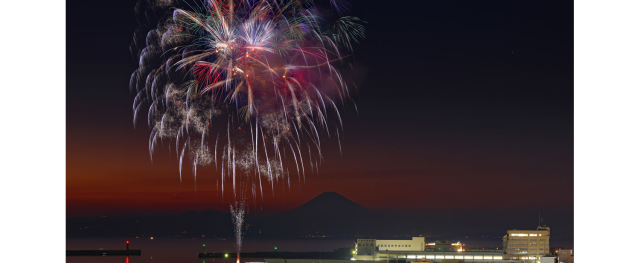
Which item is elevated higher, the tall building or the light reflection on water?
the tall building

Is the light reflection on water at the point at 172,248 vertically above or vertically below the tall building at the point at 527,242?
below

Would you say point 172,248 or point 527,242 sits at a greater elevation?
point 527,242

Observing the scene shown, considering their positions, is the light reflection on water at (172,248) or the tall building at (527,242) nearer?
the tall building at (527,242)

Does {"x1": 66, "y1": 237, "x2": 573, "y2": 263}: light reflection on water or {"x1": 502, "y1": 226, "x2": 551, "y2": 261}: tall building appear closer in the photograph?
{"x1": 502, "y1": 226, "x2": 551, "y2": 261}: tall building

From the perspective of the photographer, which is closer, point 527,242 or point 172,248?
point 527,242
